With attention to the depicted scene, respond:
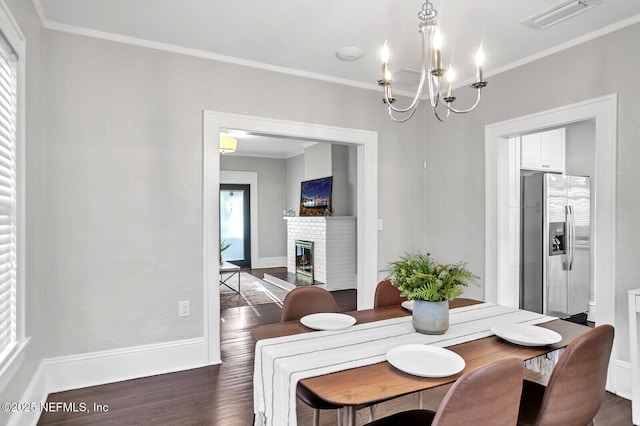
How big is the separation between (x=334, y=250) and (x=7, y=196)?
4943mm

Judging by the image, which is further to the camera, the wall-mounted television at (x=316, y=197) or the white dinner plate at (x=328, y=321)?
the wall-mounted television at (x=316, y=197)

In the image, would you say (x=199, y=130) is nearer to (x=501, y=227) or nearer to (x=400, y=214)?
(x=400, y=214)

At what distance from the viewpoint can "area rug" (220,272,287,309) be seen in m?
5.43

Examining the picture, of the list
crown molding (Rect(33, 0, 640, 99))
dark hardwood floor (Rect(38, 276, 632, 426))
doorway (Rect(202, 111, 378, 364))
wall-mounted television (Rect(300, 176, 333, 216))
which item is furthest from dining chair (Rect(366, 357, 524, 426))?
wall-mounted television (Rect(300, 176, 333, 216))

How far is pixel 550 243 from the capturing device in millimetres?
4016

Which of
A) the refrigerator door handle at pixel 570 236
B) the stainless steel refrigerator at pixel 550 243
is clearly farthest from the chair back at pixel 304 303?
the refrigerator door handle at pixel 570 236

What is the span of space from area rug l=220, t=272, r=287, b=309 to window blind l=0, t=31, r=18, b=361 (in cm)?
329

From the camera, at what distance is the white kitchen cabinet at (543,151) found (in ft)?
13.8

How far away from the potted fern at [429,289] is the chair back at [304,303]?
0.59 m

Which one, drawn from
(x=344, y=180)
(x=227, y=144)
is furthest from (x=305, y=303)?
(x=344, y=180)

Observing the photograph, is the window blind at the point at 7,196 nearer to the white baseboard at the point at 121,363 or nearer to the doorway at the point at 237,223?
the white baseboard at the point at 121,363

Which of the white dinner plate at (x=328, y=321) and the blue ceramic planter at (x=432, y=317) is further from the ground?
the blue ceramic planter at (x=432, y=317)

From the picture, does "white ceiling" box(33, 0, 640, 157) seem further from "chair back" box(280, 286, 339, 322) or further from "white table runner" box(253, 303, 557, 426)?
"white table runner" box(253, 303, 557, 426)

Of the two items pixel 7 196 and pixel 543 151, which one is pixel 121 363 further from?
pixel 543 151
